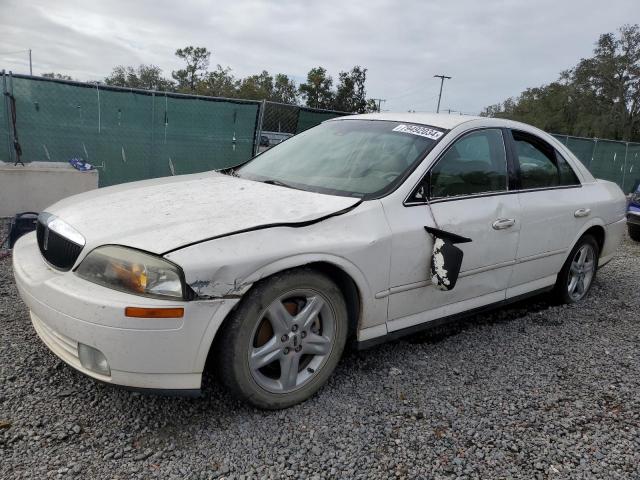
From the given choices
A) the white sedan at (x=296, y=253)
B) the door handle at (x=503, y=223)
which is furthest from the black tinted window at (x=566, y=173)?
the door handle at (x=503, y=223)

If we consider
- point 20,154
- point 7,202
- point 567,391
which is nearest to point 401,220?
point 567,391

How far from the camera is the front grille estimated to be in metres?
2.39

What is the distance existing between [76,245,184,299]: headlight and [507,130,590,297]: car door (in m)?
2.48

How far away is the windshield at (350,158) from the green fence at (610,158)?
39.1 ft

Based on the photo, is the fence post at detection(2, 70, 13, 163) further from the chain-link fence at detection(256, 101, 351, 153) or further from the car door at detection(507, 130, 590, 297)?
the car door at detection(507, 130, 590, 297)

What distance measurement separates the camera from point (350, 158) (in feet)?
10.8

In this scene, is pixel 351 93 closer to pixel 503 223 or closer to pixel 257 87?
pixel 257 87

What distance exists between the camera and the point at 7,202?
6.11 meters

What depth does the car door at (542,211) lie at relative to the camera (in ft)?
12.0

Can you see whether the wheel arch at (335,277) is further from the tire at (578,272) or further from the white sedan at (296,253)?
the tire at (578,272)

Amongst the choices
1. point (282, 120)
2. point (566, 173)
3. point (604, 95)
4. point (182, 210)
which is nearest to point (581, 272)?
point (566, 173)

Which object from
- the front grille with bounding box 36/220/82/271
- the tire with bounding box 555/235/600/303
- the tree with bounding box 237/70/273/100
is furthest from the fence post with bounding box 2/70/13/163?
the tree with bounding box 237/70/273/100

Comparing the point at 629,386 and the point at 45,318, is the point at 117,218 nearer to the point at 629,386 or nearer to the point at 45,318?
the point at 45,318

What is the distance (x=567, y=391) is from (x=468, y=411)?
0.72 meters
